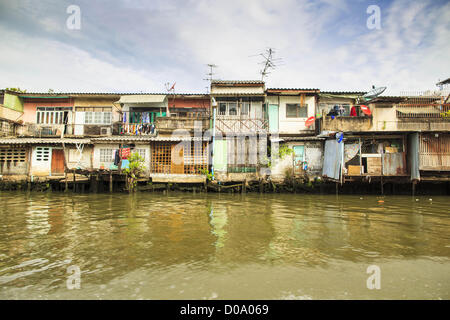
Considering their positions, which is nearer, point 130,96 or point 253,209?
point 253,209

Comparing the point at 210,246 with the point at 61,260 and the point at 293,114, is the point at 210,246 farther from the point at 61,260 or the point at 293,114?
the point at 293,114

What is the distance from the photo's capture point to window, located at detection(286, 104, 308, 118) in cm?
1822

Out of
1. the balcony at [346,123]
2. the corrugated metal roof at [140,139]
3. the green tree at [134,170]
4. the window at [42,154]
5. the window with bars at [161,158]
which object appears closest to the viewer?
the green tree at [134,170]

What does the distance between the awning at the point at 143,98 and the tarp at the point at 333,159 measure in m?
12.3

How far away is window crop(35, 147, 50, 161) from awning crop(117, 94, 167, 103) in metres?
6.32

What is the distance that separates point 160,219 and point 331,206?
7.74 meters

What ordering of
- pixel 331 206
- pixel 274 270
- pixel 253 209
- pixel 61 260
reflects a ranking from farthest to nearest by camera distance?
pixel 331 206 → pixel 253 209 → pixel 61 260 → pixel 274 270

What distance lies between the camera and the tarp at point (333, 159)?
580 inches

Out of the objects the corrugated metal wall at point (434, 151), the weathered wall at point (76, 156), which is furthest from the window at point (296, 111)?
the weathered wall at point (76, 156)

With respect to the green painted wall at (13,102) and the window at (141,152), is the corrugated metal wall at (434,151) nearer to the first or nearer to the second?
the window at (141,152)

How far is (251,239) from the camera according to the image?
20.2 feet

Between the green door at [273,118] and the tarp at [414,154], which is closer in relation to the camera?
the tarp at [414,154]

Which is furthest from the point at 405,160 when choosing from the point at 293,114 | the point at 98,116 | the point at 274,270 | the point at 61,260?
the point at 98,116

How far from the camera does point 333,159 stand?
15320 mm
